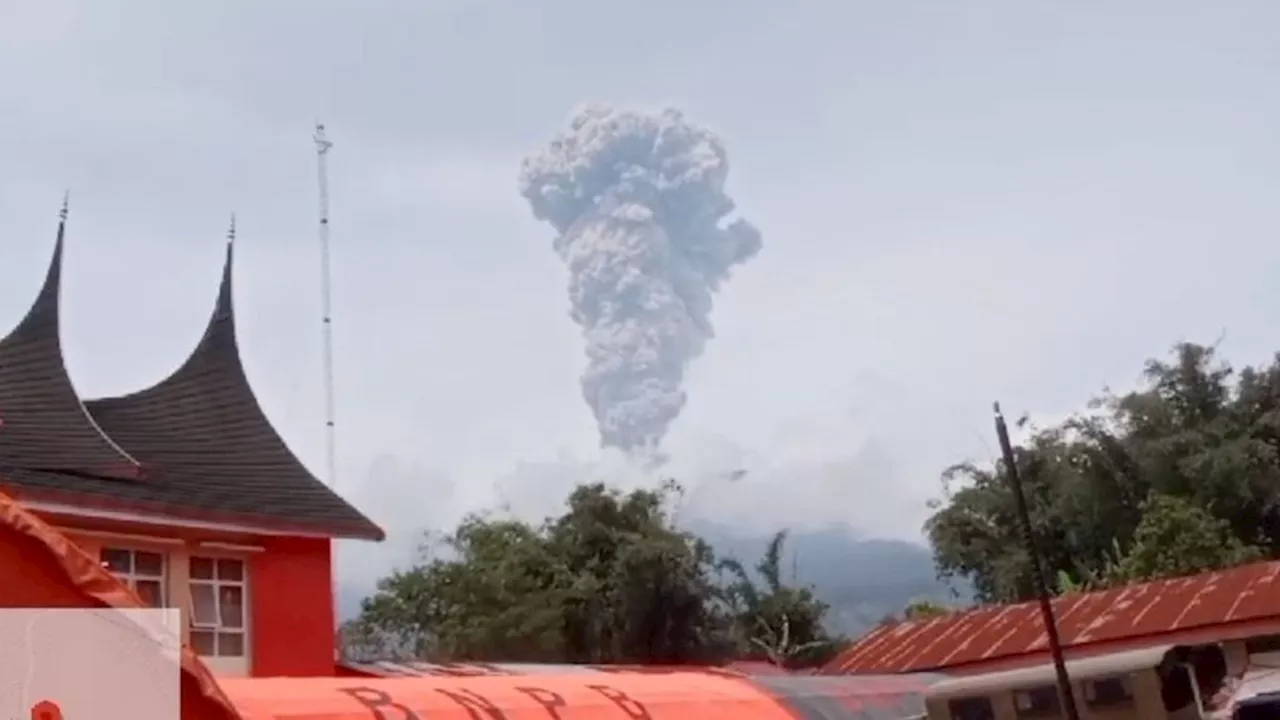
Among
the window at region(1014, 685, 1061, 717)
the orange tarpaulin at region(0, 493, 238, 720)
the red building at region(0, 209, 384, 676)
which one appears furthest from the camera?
the red building at region(0, 209, 384, 676)

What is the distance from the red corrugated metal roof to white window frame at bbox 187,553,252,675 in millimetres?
6081

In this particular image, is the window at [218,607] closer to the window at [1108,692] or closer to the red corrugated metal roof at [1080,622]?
the red corrugated metal roof at [1080,622]

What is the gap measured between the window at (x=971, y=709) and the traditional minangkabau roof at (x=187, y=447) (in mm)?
7341

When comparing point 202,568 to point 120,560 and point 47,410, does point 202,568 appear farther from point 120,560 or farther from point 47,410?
point 47,410

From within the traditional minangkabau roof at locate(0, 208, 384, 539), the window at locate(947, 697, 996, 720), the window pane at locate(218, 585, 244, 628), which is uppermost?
the traditional minangkabau roof at locate(0, 208, 384, 539)

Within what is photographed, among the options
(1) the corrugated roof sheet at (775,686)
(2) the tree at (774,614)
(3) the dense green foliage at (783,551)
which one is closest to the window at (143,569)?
(1) the corrugated roof sheet at (775,686)

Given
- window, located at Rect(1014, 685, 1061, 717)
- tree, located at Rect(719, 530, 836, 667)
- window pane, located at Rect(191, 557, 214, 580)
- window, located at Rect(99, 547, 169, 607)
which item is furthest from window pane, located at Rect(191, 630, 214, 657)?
tree, located at Rect(719, 530, 836, 667)

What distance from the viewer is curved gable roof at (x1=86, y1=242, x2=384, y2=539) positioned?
580 inches

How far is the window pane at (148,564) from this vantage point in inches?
521

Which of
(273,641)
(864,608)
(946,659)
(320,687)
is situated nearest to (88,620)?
(320,687)

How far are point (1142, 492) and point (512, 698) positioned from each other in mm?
22595

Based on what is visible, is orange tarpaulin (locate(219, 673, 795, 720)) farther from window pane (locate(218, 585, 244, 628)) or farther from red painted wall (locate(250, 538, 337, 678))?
window pane (locate(218, 585, 244, 628))

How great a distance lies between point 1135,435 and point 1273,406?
258cm

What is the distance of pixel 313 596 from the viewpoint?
15.1m
